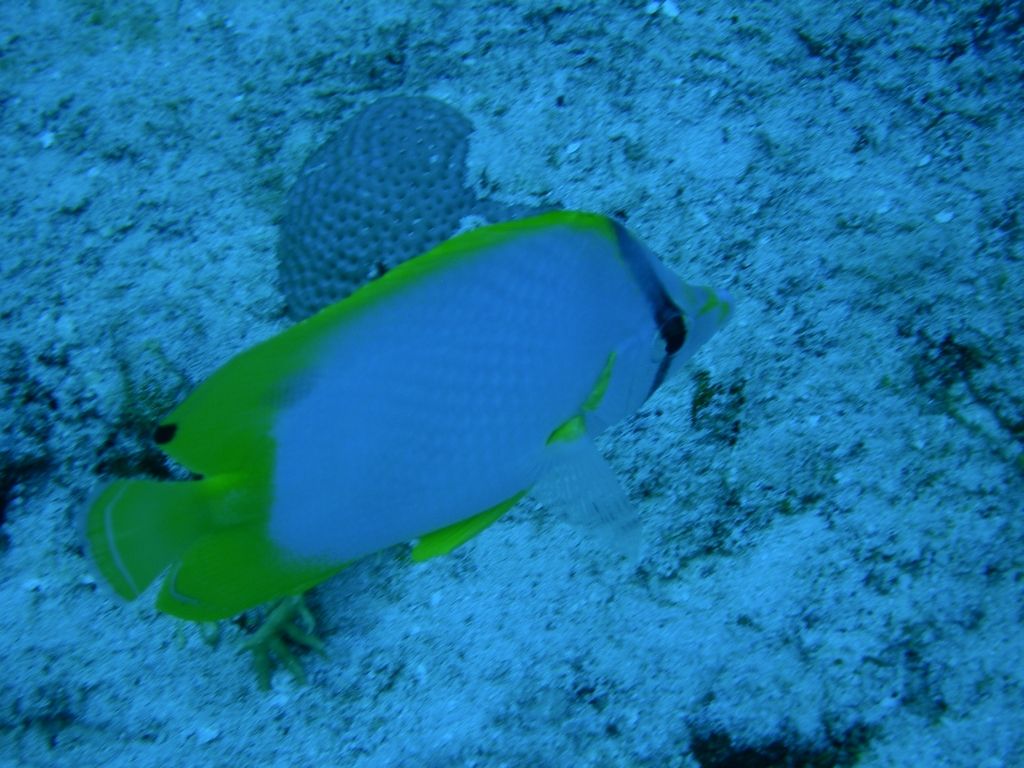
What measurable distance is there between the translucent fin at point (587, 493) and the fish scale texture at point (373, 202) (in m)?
1.45

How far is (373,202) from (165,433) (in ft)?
5.61

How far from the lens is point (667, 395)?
112 inches

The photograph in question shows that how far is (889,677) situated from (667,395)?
4.09 feet

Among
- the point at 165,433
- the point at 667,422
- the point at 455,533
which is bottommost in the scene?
the point at 667,422

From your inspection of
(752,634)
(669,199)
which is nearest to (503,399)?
(752,634)

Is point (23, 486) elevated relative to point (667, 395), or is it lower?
lower

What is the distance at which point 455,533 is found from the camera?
66.5 inches

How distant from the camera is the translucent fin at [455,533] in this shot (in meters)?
1.68

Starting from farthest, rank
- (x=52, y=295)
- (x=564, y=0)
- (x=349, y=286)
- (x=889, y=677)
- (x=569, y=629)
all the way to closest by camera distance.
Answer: (x=564, y=0) < (x=52, y=295) < (x=349, y=286) < (x=569, y=629) < (x=889, y=677)

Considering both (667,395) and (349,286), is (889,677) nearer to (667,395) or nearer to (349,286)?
(667,395)

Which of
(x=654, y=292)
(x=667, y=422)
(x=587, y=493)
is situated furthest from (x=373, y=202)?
(x=587, y=493)

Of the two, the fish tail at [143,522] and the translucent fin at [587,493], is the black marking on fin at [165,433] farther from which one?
the translucent fin at [587,493]

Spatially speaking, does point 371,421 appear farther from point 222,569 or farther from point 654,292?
point 654,292

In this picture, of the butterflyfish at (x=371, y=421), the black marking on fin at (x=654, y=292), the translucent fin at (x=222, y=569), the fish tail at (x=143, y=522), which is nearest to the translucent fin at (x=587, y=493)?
the butterflyfish at (x=371, y=421)
